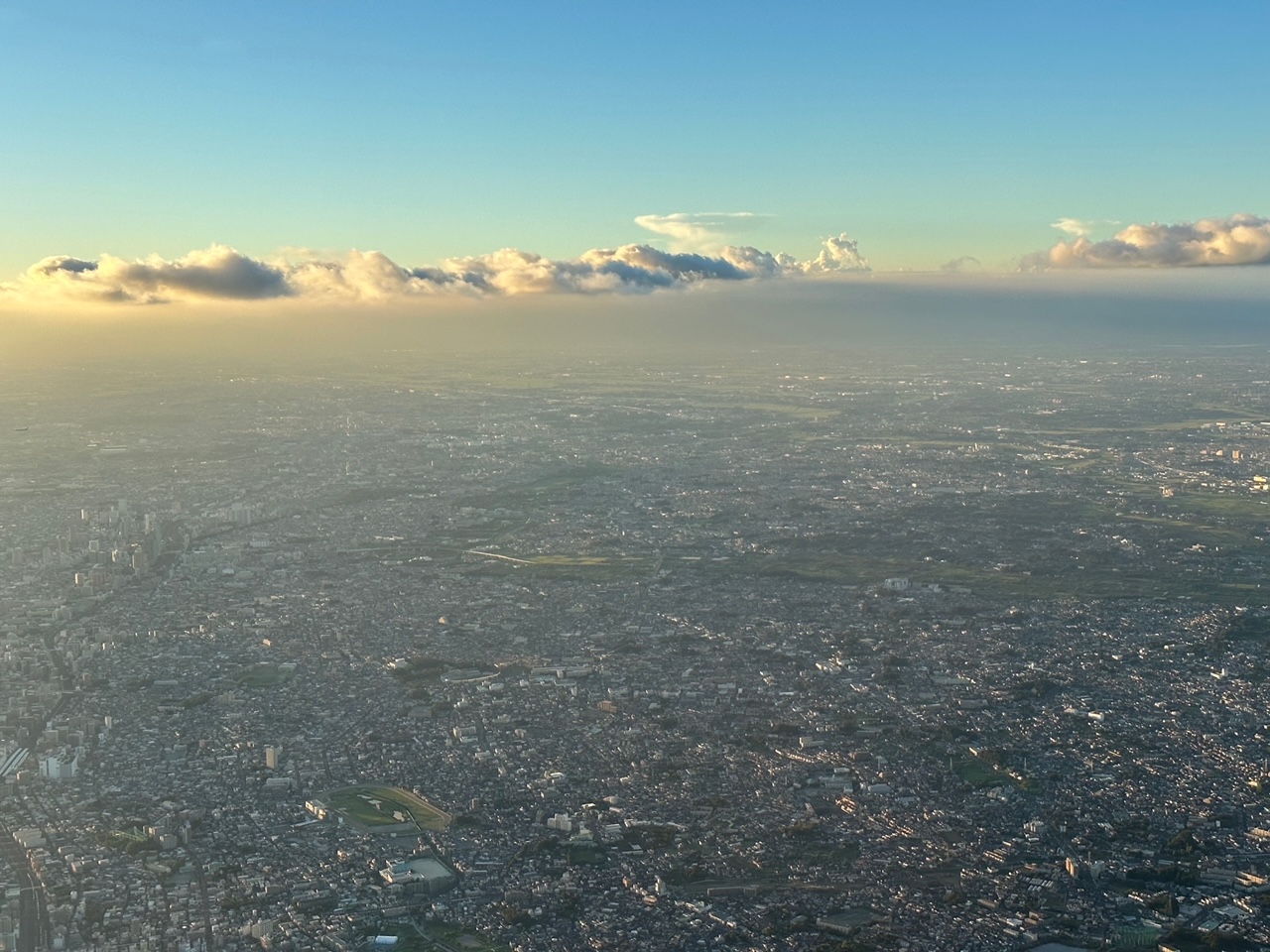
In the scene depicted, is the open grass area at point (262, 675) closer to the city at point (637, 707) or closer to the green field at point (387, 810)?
the city at point (637, 707)

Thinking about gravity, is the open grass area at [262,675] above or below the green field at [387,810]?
above

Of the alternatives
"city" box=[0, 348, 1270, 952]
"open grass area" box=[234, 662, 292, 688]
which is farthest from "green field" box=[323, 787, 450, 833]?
"open grass area" box=[234, 662, 292, 688]

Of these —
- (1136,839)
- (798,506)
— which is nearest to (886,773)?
(1136,839)

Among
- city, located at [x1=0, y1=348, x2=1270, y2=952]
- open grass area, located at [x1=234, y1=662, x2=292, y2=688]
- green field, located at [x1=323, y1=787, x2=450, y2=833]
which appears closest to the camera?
city, located at [x1=0, y1=348, x2=1270, y2=952]

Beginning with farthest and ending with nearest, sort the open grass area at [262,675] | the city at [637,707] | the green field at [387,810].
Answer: the open grass area at [262,675], the green field at [387,810], the city at [637,707]

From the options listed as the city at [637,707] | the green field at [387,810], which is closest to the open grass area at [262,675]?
the city at [637,707]

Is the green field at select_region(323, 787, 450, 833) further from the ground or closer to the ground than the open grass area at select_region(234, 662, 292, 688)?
closer to the ground

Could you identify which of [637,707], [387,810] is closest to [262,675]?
[387,810]

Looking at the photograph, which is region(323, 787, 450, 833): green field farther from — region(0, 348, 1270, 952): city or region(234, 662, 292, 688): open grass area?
region(234, 662, 292, 688): open grass area
